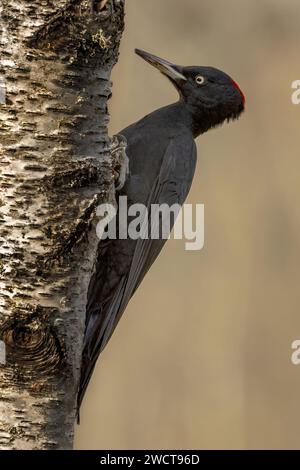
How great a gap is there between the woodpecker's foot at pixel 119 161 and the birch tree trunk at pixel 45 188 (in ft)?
2.89

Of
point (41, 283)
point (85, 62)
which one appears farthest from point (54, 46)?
point (41, 283)

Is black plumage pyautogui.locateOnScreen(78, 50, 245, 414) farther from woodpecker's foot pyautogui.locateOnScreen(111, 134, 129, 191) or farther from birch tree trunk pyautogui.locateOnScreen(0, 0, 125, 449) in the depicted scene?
birch tree trunk pyautogui.locateOnScreen(0, 0, 125, 449)

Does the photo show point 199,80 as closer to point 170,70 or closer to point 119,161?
point 170,70

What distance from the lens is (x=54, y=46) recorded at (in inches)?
87.0

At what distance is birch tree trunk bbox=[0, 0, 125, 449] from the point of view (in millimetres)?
2207

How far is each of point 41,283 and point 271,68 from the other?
2847mm

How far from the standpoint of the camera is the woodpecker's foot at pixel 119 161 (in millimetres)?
3219

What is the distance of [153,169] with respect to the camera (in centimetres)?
349

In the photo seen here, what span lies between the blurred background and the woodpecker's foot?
1363 millimetres
